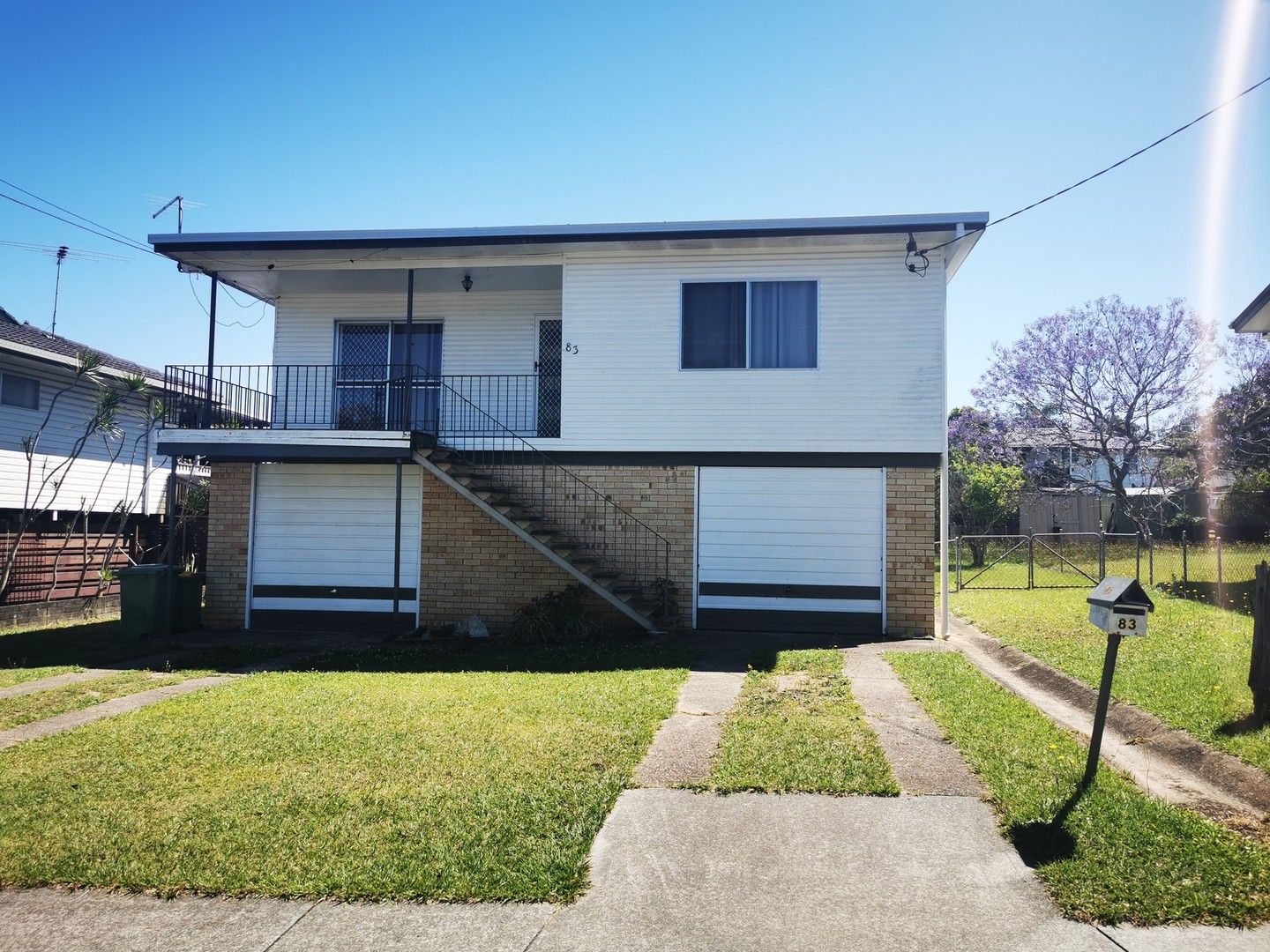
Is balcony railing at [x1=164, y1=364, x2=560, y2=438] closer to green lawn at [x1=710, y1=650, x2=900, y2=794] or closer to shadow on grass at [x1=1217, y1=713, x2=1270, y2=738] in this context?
green lawn at [x1=710, y1=650, x2=900, y2=794]

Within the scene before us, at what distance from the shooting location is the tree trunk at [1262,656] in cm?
611

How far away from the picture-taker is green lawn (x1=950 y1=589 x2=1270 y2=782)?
6.29 metres

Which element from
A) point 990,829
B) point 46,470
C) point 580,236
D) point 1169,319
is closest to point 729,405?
point 580,236

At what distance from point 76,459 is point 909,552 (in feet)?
53.3

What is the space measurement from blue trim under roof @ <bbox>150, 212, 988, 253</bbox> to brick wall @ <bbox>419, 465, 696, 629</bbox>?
3282mm

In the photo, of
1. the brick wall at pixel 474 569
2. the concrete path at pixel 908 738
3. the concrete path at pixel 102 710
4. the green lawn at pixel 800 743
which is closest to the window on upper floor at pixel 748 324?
the brick wall at pixel 474 569

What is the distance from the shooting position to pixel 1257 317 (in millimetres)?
11219

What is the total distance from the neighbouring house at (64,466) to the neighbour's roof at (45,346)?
4cm

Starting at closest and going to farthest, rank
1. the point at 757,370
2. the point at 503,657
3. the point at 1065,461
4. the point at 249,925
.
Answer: the point at 249,925 → the point at 503,657 → the point at 757,370 → the point at 1065,461

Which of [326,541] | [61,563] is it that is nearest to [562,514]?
[326,541]

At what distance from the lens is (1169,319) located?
81.9 ft

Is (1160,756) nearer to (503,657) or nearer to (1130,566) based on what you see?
(503,657)

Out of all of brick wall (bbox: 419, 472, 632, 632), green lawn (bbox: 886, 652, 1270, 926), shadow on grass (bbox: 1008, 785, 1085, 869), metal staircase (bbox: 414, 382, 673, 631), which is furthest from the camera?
brick wall (bbox: 419, 472, 632, 632)

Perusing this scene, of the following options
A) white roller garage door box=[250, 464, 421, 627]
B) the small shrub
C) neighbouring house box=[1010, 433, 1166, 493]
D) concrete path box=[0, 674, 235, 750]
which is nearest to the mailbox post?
the small shrub
